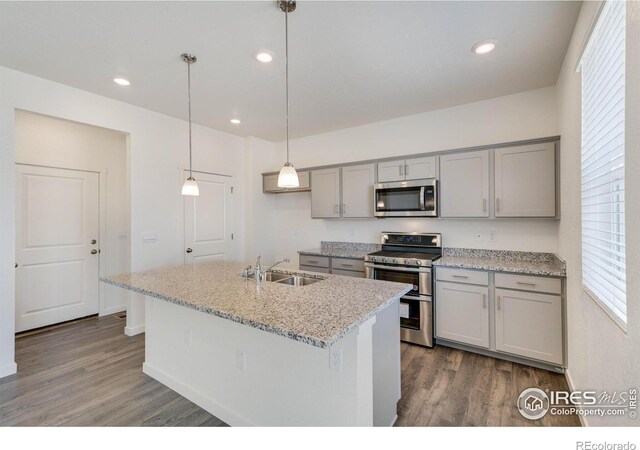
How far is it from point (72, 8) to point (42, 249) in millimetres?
3082

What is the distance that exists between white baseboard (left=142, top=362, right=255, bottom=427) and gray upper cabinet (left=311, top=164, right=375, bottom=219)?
2589 mm

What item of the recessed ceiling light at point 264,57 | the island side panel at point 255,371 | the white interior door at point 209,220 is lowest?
the island side panel at point 255,371

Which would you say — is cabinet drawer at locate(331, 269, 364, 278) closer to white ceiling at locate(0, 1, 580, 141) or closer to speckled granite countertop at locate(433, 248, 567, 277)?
speckled granite countertop at locate(433, 248, 567, 277)

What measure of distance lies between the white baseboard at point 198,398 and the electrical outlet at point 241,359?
0.33 m

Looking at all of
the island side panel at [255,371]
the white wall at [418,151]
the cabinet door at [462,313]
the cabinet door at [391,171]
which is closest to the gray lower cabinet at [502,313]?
the cabinet door at [462,313]

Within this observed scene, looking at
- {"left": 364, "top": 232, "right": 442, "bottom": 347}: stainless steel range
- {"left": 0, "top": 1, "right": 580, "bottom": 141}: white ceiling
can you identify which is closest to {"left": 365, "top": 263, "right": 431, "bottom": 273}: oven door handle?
{"left": 364, "top": 232, "right": 442, "bottom": 347}: stainless steel range

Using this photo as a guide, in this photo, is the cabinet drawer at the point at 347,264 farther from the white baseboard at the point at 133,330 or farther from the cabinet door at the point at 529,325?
the white baseboard at the point at 133,330

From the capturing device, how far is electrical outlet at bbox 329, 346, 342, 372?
5.08 feet

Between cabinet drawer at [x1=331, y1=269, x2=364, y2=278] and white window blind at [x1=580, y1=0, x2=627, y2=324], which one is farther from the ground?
white window blind at [x1=580, y1=0, x2=627, y2=324]

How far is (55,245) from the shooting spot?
3826 millimetres

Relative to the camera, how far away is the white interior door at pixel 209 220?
4.09m

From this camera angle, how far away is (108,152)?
4.30m

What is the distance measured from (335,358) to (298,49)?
7.21ft

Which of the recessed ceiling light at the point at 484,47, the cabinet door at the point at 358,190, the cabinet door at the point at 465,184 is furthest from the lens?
the cabinet door at the point at 358,190
